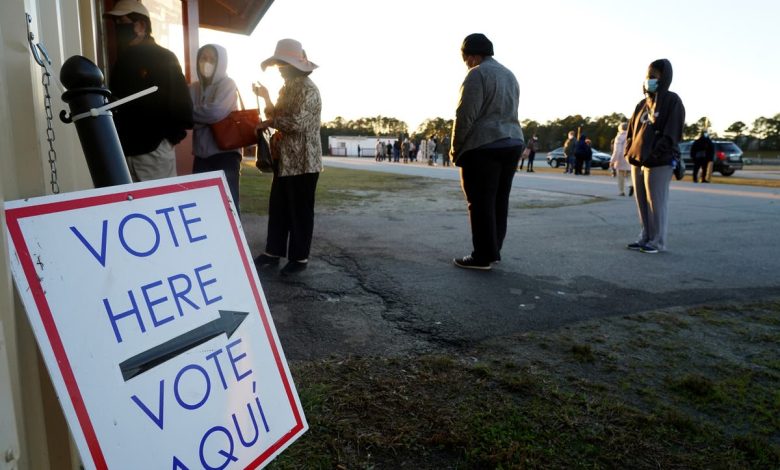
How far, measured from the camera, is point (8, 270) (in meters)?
1.07

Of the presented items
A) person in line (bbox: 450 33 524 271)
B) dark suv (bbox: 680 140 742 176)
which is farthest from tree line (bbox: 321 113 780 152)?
person in line (bbox: 450 33 524 271)

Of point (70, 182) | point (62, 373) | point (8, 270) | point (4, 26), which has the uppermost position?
point (4, 26)

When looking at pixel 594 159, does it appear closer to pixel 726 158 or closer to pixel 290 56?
pixel 726 158

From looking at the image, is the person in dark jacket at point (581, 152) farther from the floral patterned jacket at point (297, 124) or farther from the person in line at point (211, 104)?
the person in line at point (211, 104)

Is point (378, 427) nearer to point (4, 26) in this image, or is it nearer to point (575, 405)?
point (575, 405)

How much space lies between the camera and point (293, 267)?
432cm

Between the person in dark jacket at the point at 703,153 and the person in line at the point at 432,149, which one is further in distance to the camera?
the person in line at the point at 432,149

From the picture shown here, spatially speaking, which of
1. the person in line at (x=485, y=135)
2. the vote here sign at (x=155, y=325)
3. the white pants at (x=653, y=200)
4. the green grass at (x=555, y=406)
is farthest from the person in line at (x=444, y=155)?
the vote here sign at (x=155, y=325)

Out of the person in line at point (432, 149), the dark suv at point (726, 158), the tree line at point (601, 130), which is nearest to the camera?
the dark suv at point (726, 158)

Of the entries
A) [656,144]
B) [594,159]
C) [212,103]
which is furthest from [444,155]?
[212,103]

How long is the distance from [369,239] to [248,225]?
163 cm

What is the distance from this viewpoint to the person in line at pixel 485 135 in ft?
14.1

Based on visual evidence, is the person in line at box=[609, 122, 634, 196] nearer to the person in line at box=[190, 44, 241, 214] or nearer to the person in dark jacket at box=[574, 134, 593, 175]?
the person in dark jacket at box=[574, 134, 593, 175]

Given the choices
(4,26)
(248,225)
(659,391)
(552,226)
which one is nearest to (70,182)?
(4,26)
